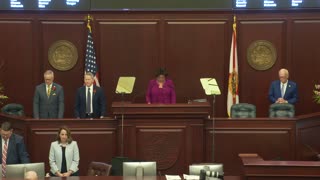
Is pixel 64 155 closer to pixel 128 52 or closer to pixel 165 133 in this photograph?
pixel 165 133

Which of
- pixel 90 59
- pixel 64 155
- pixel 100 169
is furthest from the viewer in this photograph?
pixel 90 59

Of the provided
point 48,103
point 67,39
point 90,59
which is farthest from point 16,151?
point 67,39

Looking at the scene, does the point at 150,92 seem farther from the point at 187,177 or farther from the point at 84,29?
the point at 187,177

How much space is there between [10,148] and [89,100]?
1.93 meters

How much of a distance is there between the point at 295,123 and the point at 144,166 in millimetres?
3101

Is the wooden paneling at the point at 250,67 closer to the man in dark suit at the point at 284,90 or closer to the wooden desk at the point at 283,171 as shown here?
the man in dark suit at the point at 284,90

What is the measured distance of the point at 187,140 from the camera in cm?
945

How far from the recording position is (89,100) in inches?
407

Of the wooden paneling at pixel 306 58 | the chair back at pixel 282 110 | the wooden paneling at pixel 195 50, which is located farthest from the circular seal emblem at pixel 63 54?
the wooden paneling at pixel 306 58

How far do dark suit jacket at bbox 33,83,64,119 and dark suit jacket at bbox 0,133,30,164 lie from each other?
1.41 m

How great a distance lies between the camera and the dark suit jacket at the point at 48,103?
10.3 metres

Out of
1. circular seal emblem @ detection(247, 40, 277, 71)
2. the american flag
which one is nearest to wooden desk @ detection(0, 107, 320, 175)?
the american flag

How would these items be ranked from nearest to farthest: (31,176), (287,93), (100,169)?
(31,176)
(100,169)
(287,93)

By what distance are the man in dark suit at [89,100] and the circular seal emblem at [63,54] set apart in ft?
7.12
